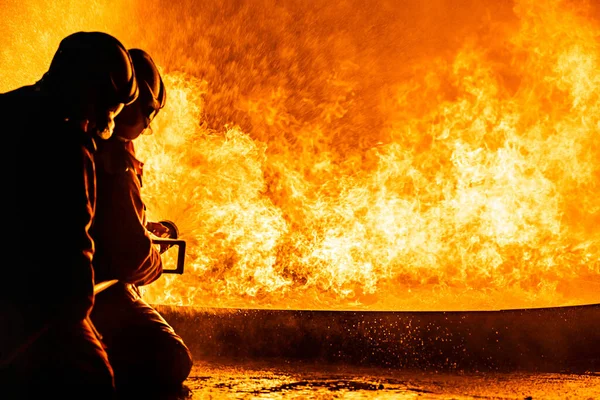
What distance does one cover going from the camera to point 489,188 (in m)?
7.33

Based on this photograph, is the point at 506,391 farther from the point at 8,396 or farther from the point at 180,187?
the point at 180,187

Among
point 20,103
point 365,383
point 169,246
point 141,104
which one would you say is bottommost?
point 365,383

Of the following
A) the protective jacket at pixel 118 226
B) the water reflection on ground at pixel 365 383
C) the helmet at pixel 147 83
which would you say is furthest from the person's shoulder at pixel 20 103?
the water reflection on ground at pixel 365 383

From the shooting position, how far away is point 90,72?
2197 millimetres

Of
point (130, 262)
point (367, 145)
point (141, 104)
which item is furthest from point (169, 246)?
point (367, 145)

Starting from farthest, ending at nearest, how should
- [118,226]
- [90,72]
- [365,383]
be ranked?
[365,383], [118,226], [90,72]

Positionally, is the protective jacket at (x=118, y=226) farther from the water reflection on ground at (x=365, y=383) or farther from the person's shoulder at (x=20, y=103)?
the water reflection on ground at (x=365, y=383)

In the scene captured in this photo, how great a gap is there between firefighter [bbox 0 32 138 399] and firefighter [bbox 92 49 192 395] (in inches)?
27.0

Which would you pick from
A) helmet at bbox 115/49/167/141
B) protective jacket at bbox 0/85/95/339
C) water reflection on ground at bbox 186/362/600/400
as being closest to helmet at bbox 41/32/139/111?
protective jacket at bbox 0/85/95/339

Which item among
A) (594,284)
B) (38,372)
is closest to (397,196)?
(594,284)

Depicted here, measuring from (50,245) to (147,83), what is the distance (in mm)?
1501

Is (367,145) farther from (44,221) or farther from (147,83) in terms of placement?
(44,221)

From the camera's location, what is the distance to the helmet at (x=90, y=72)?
2152 mm

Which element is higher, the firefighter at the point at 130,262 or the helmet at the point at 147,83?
the helmet at the point at 147,83
